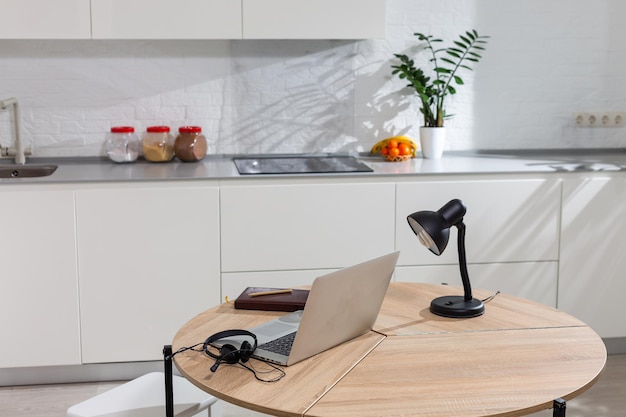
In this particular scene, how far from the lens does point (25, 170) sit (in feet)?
12.8

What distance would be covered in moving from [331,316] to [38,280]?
1.88 m

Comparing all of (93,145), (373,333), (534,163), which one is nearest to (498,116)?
(534,163)

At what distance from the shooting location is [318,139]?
4.20 metres

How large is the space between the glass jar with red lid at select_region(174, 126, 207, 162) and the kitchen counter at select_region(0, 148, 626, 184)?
3 cm

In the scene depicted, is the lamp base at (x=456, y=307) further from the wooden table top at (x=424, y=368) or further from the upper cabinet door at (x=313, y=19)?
the upper cabinet door at (x=313, y=19)

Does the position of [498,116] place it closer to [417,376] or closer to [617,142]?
[617,142]

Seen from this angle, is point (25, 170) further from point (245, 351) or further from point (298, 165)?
point (245, 351)

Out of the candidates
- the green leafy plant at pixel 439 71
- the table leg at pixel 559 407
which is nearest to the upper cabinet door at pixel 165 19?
the green leafy plant at pixel 439 71

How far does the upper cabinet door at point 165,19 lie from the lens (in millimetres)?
3617

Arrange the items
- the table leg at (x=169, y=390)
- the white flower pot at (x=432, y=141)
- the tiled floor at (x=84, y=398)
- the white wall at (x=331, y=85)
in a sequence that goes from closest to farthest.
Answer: the table leg at (x=169, y=390), the tiled floor at (x=84, y=398), the white wall at (x=331, y=85), the white flower pot at (x=432, y=141)

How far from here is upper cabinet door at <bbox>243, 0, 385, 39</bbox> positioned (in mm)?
3697

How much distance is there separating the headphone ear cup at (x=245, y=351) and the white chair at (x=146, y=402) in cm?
44

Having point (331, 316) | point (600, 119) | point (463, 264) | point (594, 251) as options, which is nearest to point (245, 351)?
point (331, 316)

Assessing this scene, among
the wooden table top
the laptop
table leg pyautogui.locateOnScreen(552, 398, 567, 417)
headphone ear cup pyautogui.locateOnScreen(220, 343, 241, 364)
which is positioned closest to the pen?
the wooden table top
